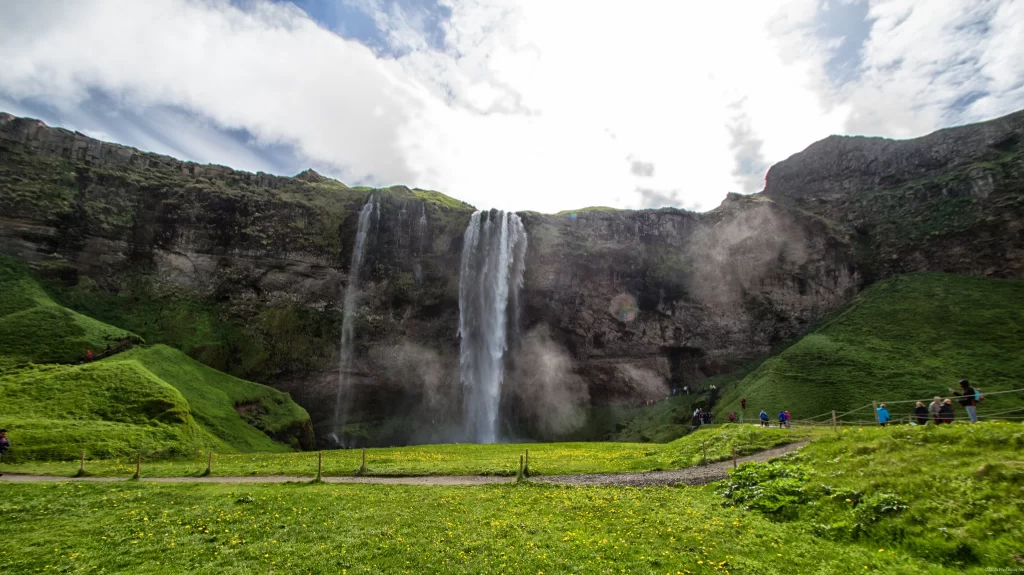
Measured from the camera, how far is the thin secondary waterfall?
62844 millimetres

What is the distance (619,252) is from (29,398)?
6542cm

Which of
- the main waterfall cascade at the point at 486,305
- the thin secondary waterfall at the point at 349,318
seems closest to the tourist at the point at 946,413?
the main waterfall cascade at the point at 486,305

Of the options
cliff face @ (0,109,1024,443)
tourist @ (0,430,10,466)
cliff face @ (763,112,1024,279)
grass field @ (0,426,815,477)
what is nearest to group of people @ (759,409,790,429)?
grass field @ (0,426,815,477)

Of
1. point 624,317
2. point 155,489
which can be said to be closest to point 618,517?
point 155,489

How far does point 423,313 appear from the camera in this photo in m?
67.1

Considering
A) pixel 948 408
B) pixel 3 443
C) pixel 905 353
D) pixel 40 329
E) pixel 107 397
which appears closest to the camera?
pixel 948 408

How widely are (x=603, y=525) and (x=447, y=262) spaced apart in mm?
56176

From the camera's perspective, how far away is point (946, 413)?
21.7 m

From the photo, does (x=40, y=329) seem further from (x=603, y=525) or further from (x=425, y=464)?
(x=603, y=525)

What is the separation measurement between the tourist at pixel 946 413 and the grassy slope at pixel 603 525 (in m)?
6.09

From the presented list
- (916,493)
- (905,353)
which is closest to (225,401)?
(916,493)

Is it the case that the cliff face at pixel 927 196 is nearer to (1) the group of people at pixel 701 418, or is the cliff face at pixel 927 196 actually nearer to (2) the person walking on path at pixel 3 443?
(1) the group of people at pixel 701 418

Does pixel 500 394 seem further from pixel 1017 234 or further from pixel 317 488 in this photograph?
pixel 1017 234

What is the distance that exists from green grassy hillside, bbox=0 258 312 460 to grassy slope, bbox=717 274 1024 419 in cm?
4841
